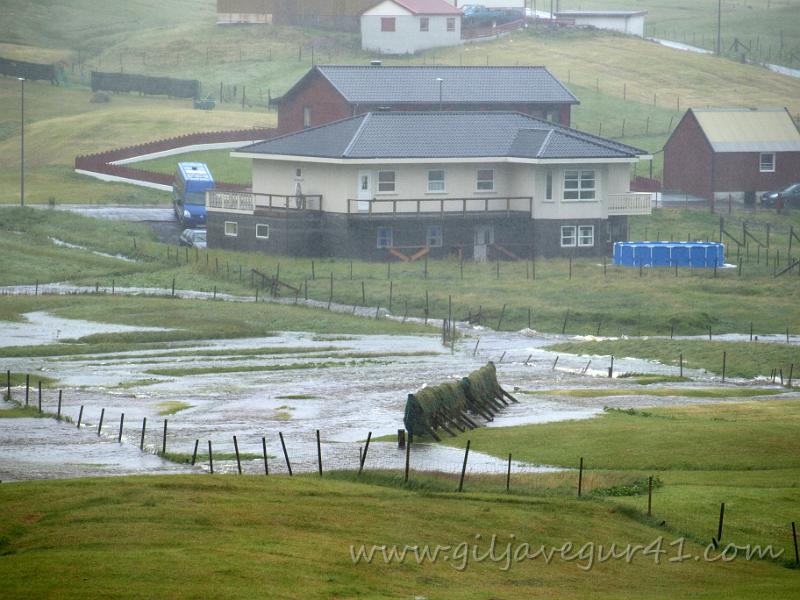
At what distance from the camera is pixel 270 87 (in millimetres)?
141000

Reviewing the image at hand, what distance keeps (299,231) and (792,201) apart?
36.8 m

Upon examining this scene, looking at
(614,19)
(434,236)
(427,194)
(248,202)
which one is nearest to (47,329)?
(248,202)

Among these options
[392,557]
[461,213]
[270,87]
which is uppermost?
[270,87]

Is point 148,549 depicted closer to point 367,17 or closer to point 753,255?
point 753,255

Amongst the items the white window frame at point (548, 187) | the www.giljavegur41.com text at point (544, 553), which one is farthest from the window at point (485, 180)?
the www.giljavegur41.com text at point (544, 553)

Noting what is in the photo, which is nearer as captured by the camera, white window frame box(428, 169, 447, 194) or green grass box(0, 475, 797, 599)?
green grass box(0, 475, 797, 599)

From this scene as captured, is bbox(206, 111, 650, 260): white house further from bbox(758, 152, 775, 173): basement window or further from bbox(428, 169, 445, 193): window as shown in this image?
bbox(758, 152, 775, 173): basement window

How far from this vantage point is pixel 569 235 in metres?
91.4

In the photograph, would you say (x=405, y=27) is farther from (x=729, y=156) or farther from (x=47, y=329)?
(x=47, y=329)

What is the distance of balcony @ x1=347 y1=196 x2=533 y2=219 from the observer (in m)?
88.6

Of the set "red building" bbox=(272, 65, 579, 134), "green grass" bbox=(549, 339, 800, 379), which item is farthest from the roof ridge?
"green grass" bbox=(549, 339, 800, 379)

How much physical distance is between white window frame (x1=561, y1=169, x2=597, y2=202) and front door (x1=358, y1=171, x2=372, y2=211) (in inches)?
433

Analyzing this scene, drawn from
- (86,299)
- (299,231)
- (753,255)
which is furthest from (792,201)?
(86,299)

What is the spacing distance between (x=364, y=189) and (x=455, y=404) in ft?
129
